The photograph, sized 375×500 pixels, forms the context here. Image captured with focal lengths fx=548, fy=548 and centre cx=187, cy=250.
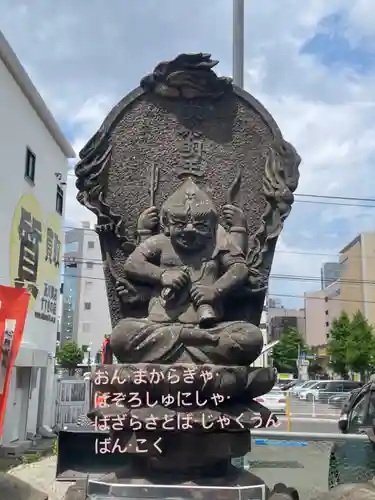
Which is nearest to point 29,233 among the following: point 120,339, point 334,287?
point 120,339

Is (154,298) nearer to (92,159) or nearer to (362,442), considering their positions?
(92,159)

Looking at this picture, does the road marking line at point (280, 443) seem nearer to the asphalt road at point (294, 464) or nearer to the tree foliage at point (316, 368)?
the asphalt road at point (294, 464)

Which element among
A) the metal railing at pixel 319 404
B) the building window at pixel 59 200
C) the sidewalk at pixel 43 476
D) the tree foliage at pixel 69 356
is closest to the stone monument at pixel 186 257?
the sidewalk at pixel 43 476

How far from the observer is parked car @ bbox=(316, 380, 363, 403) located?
25.8m

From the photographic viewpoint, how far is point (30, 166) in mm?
13773

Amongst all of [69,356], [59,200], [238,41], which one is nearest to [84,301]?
[69,356]

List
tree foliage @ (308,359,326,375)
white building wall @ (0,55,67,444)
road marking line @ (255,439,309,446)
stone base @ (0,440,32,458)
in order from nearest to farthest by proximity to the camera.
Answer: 1. road marking line @ (255,439,309,446)
2. stone base @ (0,440,32,458)
3. white building wall @ (0,55,67,444)
4. tree foliage @ (308,359,326,375)

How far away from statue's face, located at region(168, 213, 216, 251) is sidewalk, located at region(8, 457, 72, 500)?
441 centimetres

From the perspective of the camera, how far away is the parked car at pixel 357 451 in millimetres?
4945

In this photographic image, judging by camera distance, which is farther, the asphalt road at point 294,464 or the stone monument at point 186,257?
the asphalt road at point 294,464

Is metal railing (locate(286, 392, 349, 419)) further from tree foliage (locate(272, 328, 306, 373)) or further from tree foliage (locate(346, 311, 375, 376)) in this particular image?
tree foliage (locate(272, 328, 306, 373))

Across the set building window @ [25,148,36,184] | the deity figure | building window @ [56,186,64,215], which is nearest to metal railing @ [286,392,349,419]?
building window @ [56,186,64,215]

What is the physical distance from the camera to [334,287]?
2254 inches

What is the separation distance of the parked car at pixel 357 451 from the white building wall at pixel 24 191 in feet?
27.3
